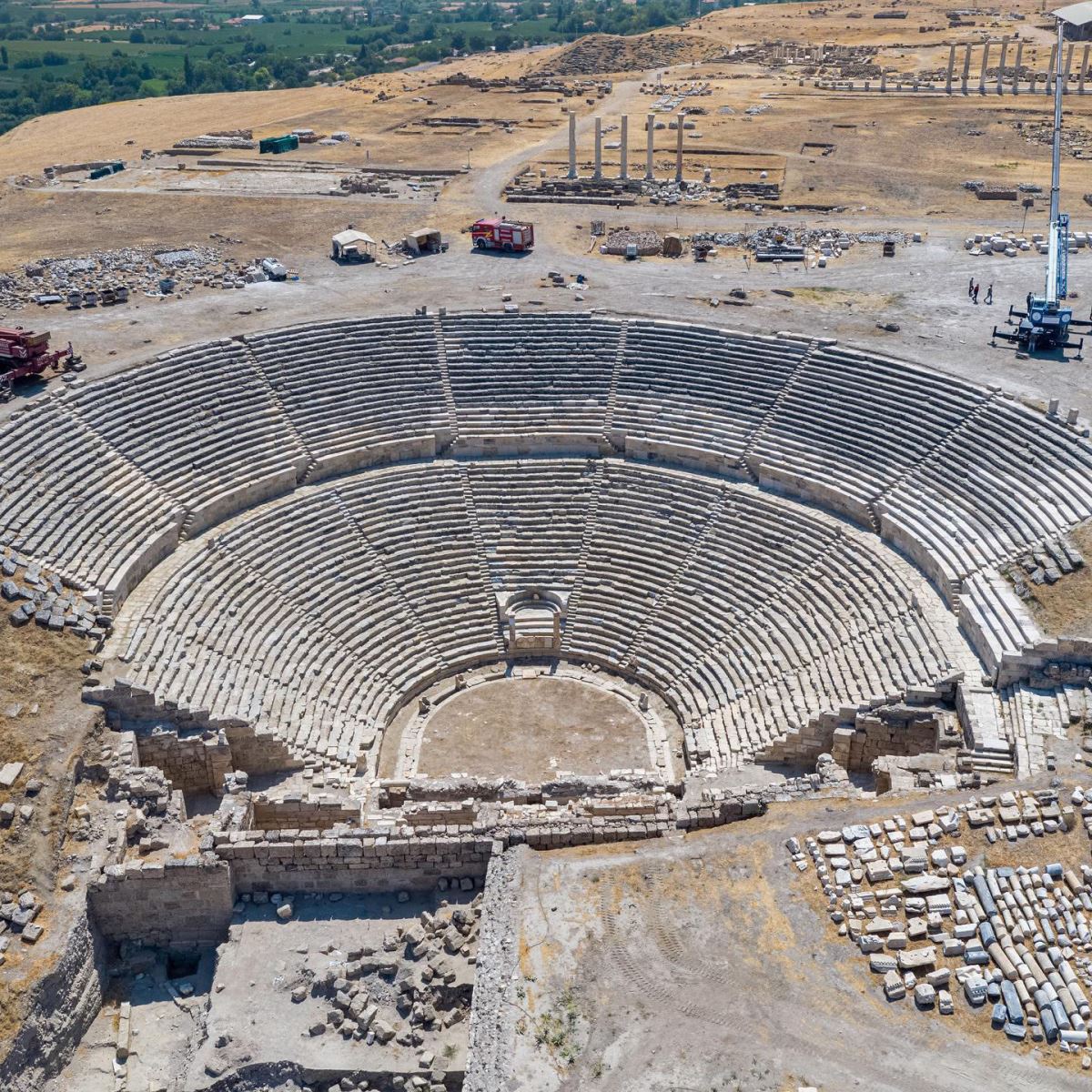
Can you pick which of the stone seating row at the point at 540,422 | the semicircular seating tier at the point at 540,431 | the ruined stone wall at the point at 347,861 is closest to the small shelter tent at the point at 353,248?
the semicircular seating tier at the point at 540,431

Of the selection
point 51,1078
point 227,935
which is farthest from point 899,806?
point 51,1078

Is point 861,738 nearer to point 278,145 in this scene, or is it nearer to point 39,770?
point 39,770

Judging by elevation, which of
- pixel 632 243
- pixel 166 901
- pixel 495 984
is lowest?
pixel 166 901

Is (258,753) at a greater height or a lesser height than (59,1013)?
lesser

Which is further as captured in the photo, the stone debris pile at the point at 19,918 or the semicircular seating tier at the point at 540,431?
the semicircular seating tier at the point at 540,431

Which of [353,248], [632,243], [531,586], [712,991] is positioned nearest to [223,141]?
[353,248]

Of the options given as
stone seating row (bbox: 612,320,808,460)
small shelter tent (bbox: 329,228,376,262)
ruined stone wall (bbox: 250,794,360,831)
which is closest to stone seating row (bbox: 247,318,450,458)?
stone seating row (bbox: 612,320,808,460)

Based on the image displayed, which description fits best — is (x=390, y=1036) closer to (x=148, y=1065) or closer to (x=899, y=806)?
(x=148, y=1065)

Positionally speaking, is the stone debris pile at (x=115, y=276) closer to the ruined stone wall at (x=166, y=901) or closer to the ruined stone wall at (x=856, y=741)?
the ruined stone wall at (x=166, y=901)
